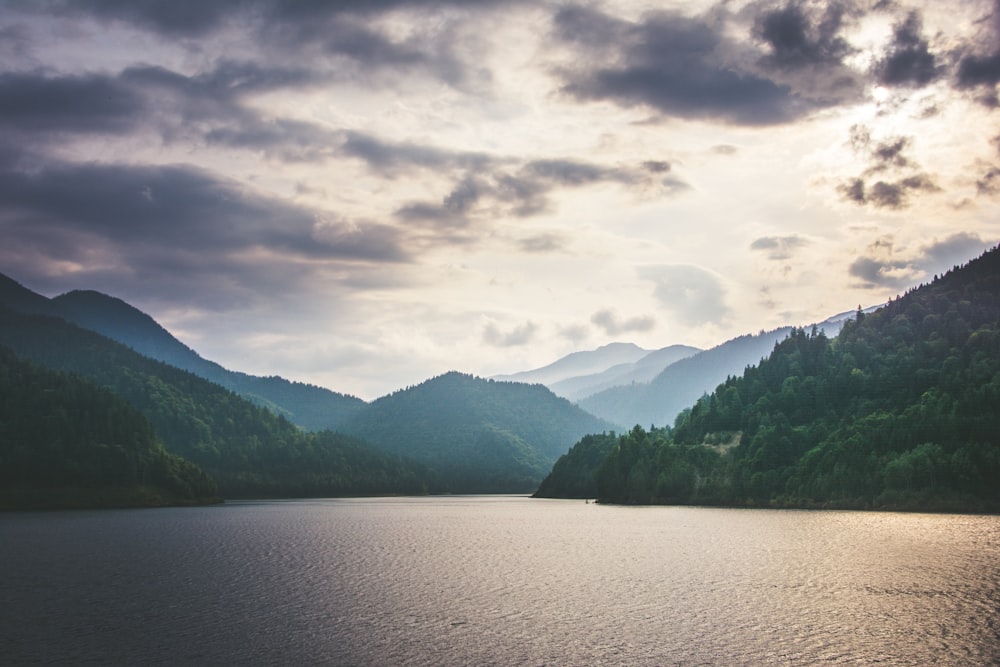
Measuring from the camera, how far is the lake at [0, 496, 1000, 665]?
2362 inches

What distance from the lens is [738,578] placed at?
98.1m

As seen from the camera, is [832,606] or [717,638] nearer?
→ [717,638]

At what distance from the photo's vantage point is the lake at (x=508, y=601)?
60.0 m

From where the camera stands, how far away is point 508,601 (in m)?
83.1

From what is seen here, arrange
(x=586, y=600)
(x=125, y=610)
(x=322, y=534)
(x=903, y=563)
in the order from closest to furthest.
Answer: (x=125, y=610)
(x=586, y=600)
(x=903, y=563)
(x=322, y=534)

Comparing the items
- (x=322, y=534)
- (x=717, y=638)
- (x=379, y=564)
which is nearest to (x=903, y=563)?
(x=717, y=638)

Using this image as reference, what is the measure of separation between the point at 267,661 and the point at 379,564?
61.4m

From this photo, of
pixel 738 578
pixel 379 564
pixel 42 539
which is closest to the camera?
pixel 738 578

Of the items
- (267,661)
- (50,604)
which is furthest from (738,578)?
(50,604)

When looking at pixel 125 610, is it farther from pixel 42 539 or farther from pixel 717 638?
pixel 42 539

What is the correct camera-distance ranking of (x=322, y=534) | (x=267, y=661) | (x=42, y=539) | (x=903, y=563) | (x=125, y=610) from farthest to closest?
(x=322, y=534)
(x=42, y=539)
(x=903, y=563)
(x=125, y=610)
(x=267, y=661)

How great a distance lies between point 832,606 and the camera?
78.4m

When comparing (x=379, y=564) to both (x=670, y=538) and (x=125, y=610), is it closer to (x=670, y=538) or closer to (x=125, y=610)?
(x=125, y=610)

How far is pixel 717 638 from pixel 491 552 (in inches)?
2941
